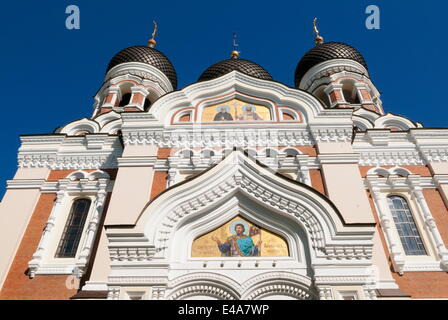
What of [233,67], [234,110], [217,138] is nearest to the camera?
[217,138]

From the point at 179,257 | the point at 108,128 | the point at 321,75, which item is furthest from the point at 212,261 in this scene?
the point at 321,75

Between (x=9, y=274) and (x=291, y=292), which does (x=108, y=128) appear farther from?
(x=291, y=292)

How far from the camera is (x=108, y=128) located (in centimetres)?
1179

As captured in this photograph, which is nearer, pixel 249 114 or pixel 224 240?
pixel 224 240

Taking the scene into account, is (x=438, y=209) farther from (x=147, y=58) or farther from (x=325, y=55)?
(x=147, y=58)

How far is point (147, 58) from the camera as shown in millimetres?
16438

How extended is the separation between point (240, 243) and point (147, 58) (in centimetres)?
1138

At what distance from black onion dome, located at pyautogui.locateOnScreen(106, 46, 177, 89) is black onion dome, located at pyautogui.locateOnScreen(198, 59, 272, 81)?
5.28ft

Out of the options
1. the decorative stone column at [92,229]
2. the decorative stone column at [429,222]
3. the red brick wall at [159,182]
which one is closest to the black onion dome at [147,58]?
the decorative stone column at [92,229]

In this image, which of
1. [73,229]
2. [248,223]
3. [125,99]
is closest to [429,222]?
[248,223]

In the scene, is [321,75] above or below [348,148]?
above

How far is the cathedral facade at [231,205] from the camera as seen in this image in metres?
6.74

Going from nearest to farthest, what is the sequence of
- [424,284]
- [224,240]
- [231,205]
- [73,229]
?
[224,240]
[424,284]
[231,205]
[73,229]

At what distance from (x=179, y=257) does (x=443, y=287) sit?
5.12 metres
